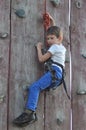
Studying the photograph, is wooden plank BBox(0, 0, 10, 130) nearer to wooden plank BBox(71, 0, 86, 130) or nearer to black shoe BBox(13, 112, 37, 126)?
black shoe BBox(13, 112, 37, 126)

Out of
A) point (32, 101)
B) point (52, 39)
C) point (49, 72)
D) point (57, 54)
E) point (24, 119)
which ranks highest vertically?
point (52, 39)

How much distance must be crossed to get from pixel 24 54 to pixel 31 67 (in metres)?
0.10

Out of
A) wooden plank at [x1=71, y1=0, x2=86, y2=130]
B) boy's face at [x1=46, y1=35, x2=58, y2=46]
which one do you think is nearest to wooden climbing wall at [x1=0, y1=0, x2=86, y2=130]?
wooden plank at [x1=71, y1=0, x2=86, y2=130]

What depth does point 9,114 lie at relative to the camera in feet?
11.6

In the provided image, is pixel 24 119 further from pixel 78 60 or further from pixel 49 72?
pixel 78 60

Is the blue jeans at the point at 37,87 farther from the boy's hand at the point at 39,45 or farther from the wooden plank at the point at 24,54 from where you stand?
the boy's hand at the point at 39,45

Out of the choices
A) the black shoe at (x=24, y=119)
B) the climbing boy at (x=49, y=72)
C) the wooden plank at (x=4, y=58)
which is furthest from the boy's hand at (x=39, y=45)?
the black shoe at (x=24, y=119)

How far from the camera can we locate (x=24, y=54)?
3.68m

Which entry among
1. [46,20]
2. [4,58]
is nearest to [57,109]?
[4,58]

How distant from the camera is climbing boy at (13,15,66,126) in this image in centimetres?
351

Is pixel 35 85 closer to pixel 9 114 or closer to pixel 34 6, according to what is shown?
pixel 9 114

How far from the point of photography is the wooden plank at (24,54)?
358cm

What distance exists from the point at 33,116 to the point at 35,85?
8.2 inches

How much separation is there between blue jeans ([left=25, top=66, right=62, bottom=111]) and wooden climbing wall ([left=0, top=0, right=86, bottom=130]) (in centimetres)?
7
